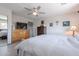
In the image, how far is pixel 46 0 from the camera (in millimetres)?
1504

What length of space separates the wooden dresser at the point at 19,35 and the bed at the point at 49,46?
11 centimetres

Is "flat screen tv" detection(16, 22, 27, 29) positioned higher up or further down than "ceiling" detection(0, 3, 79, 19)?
further down

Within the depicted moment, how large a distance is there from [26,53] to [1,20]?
2.71 feet

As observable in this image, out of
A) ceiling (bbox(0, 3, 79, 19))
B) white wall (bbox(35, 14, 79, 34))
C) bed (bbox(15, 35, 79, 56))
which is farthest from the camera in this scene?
white wall (bbox(35, 14, 79, 34))

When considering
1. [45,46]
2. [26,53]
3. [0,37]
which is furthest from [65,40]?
[0,37]

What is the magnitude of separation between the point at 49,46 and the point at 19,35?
741 mm

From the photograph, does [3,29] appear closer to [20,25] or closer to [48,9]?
[20,25]

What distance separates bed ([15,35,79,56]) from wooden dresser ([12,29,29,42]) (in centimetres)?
11

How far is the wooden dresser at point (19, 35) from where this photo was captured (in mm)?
2043

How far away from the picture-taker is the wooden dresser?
2.04 metres

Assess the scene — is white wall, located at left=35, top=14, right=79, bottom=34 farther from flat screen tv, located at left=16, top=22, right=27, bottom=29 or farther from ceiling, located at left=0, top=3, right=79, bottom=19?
flat screen tv, located at left=16, top=22, right=27, bottom=29

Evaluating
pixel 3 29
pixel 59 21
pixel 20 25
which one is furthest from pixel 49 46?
pixel 3 29

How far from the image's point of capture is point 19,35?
2.06 metres

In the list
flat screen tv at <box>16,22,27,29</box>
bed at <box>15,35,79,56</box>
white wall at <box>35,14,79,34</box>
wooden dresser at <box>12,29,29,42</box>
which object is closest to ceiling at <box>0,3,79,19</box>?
white wall at <box>35,14,79,34</box>
